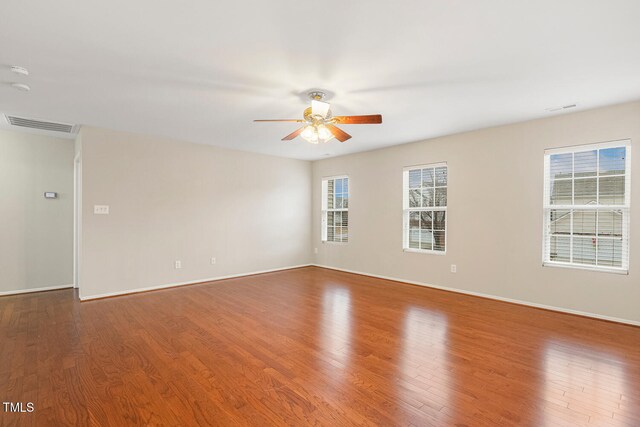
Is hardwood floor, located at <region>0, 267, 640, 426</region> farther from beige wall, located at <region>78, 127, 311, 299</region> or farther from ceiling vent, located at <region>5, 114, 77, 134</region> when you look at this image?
ceiling vent, located at <region>5, 114, 77, 134</region>

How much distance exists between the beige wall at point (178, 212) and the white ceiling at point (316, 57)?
3.21 ft

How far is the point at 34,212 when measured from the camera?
15.9 feet

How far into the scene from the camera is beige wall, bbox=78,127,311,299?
449cm

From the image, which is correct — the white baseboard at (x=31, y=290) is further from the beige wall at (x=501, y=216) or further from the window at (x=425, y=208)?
the window at (x=425, y=208)

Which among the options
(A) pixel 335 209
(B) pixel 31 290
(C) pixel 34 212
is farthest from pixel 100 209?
(A) pixel 335 209

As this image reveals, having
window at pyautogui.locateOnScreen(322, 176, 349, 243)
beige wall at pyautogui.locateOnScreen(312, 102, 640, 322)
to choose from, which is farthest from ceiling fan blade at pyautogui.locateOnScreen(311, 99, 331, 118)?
window at pyautogui.locateOnScreen(322, 176, 349, 243)

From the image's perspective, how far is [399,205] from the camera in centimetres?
558

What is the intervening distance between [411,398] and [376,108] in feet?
9.66

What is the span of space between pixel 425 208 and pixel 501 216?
1.20 meters

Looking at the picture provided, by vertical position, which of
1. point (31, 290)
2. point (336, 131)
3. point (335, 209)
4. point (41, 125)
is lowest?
point (31, 290)

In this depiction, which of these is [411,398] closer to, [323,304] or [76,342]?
[323,304]

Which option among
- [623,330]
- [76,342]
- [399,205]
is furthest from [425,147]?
[76,342]

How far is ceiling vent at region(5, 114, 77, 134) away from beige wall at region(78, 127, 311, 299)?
0.40 metres

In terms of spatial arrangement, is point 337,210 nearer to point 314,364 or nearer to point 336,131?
point 336,131
